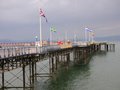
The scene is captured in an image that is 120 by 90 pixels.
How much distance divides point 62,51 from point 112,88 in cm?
1898

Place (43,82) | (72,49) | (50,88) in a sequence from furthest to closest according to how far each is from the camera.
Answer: (72,49) < (43,82) < (50,88)

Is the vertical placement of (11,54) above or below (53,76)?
above

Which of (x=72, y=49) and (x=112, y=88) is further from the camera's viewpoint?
(x=72, y=49)

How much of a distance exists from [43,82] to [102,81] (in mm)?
10316

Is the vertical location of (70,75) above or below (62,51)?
below

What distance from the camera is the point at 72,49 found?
7425cm

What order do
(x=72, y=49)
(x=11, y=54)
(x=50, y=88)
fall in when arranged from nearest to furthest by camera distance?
(x=11, y=54) < (x=50, y=88) < (x=72, y=49)

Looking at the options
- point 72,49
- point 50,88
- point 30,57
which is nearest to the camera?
point 30,57

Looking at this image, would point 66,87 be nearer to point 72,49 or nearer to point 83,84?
point 83,84

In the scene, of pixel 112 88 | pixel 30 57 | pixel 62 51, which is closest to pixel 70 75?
pixel 62 51

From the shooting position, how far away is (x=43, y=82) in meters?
47.0

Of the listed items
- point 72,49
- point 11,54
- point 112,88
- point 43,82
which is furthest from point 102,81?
point 72,49

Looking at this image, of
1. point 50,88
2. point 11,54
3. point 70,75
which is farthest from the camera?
point 70,75

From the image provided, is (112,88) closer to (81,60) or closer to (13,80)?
(13,80)
